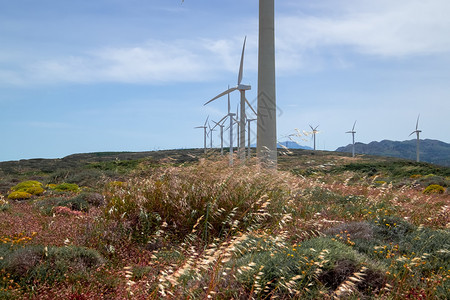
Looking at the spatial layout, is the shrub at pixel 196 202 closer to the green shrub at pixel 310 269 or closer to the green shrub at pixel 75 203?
the green shrub at pixel 310 269

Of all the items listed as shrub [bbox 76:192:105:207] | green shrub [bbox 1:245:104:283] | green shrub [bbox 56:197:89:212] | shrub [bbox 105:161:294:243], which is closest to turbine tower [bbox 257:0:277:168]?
shrub [bbox 76:192:105:207]

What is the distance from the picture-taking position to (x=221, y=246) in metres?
4.11

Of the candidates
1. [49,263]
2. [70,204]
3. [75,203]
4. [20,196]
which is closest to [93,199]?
[75,203]

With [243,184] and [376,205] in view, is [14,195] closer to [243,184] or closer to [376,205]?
[243,184]

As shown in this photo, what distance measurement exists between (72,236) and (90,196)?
16.1 ft

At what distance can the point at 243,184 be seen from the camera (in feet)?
22.1

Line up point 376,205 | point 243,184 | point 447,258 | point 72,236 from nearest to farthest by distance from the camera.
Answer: point 447,258 → point 72,236 → point 243,184 → point 376,205

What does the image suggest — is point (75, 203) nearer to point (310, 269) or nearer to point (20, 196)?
point (20, 196)

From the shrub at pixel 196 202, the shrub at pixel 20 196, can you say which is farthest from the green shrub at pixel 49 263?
the shrub at pixel 20 196

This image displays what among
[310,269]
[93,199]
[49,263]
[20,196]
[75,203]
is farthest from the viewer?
[20,196]

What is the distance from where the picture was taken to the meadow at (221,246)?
375 cm

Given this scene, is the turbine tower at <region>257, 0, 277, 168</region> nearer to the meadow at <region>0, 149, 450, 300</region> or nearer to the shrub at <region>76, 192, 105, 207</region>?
the meadow at <region>0, 149, 450, 300</region>

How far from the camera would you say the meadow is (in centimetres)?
375

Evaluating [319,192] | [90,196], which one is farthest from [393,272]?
[90,196]
